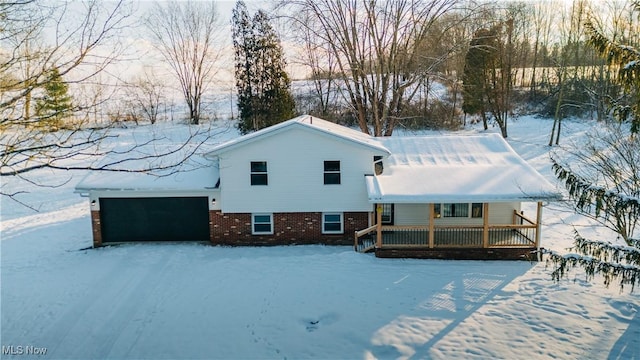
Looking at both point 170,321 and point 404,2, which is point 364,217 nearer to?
point 170,321

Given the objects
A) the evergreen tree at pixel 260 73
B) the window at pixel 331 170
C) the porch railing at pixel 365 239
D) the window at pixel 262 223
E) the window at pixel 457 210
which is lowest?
the porch railing at pixel 365 239

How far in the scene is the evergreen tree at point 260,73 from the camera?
34.7 meters

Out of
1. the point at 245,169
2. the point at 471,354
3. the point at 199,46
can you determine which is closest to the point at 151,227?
the point at 245,169

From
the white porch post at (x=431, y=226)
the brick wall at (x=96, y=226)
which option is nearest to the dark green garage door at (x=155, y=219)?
the brick wall at (x=96, y=226)

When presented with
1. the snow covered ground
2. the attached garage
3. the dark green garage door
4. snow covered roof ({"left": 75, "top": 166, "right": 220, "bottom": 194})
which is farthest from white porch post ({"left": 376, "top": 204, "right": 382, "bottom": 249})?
the dark green garage door

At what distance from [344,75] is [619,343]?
21.3 meters

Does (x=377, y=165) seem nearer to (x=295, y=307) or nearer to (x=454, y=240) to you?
(x=454, y=240)

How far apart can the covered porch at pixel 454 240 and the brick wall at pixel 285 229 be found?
67cm

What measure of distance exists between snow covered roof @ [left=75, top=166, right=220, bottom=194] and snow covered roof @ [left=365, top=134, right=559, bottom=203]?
6202 mm

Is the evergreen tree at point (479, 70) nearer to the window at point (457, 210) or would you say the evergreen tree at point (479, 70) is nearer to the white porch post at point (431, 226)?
the window at point (457, 210)

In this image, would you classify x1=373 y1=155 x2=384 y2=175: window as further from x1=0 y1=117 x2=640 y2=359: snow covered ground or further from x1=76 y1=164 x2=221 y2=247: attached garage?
x1=76 y1=164 x2=221 y2=247: attached garage

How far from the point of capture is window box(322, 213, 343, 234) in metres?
18.6

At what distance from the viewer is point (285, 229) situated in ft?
61.2

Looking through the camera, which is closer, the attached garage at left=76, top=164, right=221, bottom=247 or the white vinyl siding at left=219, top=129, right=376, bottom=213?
the white vinyl siding at left=219, top=129, right=376, bottom=213
